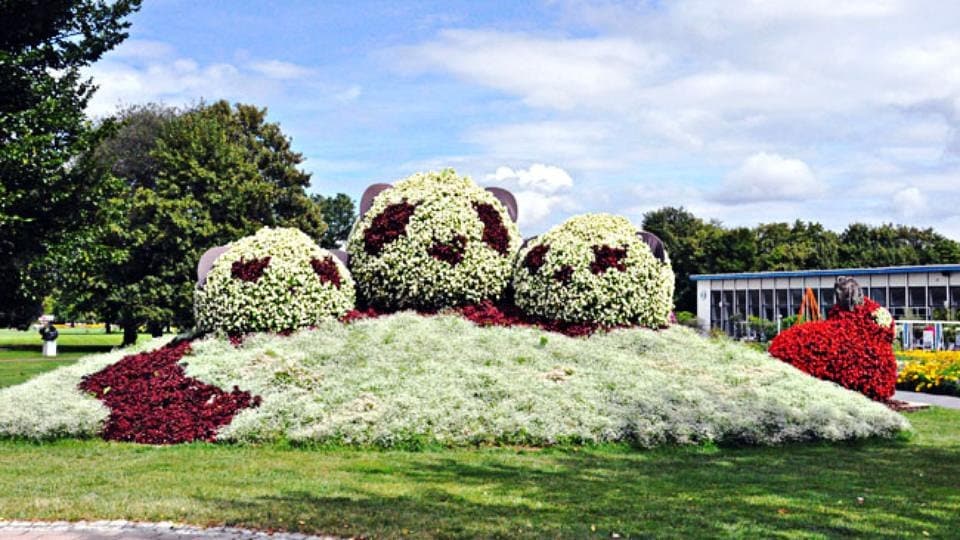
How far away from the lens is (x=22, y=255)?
17.5 meters

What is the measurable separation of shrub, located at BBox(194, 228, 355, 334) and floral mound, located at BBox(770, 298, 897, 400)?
769cm

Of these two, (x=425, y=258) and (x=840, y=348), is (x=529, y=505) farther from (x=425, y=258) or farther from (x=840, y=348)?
(x=840, y=348)

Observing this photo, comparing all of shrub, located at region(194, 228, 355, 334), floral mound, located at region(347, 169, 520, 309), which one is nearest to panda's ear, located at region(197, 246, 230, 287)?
shrub, located at region(194, 228, 355, 334)

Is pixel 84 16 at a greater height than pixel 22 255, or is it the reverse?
pixel 84 16

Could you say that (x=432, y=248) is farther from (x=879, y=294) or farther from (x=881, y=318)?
(x=879, y=294)

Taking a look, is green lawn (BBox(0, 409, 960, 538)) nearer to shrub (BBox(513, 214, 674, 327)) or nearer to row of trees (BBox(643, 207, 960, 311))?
shrub (BBox(513, 214, 674, 327))

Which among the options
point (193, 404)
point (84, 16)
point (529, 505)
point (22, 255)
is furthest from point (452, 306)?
point (84, 16)

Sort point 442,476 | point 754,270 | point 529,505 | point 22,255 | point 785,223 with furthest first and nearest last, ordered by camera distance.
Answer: point 785,223
point 754,270
point 22,255
point 442,476
point 529,505

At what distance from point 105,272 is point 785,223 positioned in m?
55.0

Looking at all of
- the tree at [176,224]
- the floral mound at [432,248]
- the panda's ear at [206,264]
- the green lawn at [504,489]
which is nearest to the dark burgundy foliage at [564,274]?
the floral mound at [432,248]

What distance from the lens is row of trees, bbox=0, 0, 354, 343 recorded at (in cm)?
1705

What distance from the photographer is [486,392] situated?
11.3 meters

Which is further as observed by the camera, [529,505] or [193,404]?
[193,404]

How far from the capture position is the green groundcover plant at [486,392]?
415 inches
